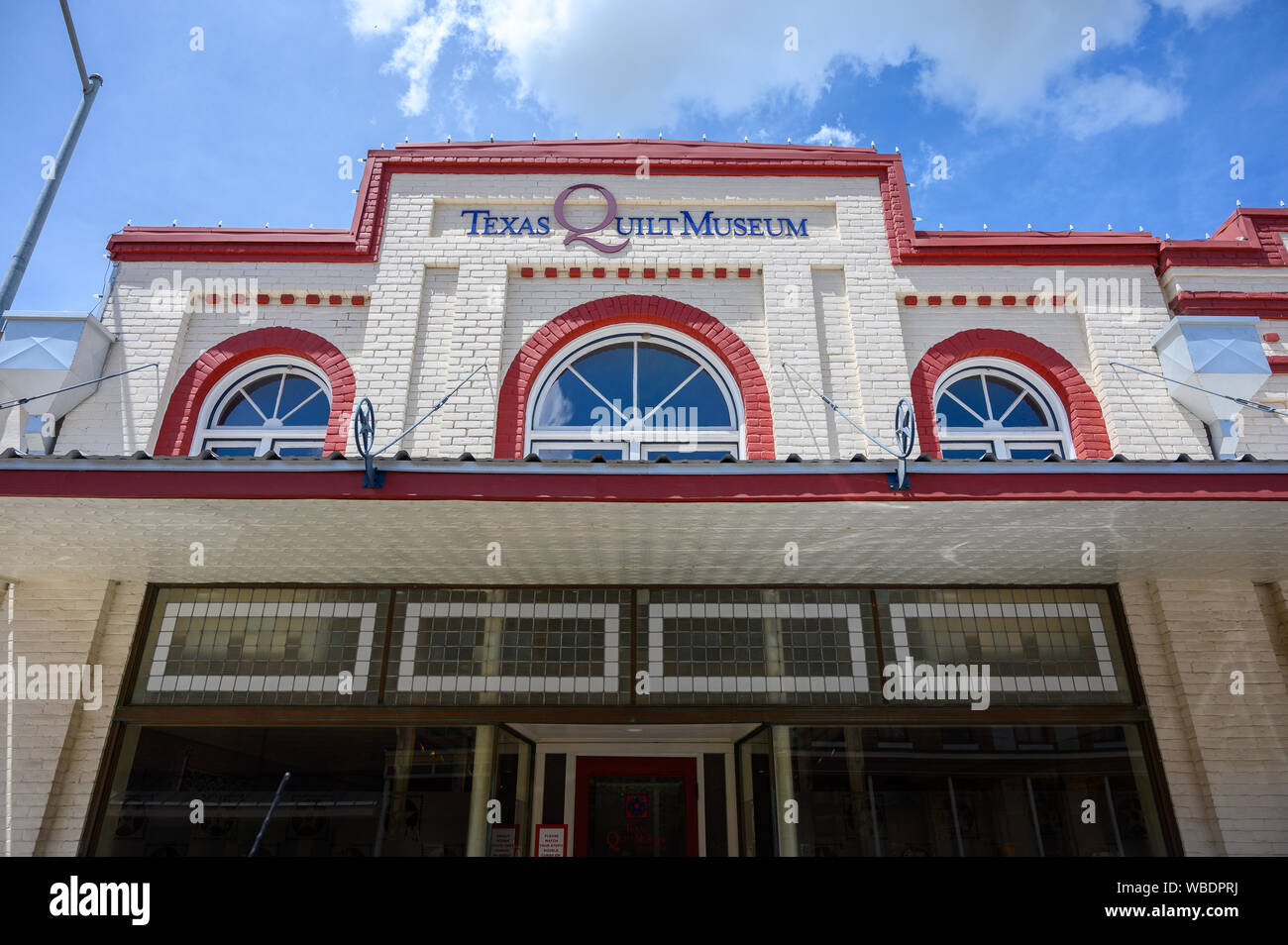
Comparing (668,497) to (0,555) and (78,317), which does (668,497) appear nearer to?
(0,555)

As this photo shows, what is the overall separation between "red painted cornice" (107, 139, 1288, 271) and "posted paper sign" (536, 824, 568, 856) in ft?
20.0

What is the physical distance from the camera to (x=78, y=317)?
7859 millimetres

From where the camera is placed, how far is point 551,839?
7379mm

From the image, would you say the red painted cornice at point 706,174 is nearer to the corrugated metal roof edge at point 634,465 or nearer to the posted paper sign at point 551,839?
the corrugated metal roof edge at point 634,465

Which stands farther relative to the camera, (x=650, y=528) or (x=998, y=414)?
(x=998, y=414)

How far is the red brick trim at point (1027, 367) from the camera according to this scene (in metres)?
7.98

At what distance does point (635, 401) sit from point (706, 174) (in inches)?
116

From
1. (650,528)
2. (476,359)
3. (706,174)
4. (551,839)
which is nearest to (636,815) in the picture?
(551,839)

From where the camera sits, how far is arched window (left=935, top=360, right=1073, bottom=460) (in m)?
8.18

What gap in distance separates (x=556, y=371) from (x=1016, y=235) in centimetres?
533

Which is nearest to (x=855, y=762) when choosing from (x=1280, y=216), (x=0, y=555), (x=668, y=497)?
(x=668, y=497)

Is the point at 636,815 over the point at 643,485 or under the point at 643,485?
under

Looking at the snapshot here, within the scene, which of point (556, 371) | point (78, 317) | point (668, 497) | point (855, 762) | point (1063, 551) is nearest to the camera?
point (668, 497)

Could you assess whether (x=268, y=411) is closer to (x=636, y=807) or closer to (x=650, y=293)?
(x=650, y=293)
